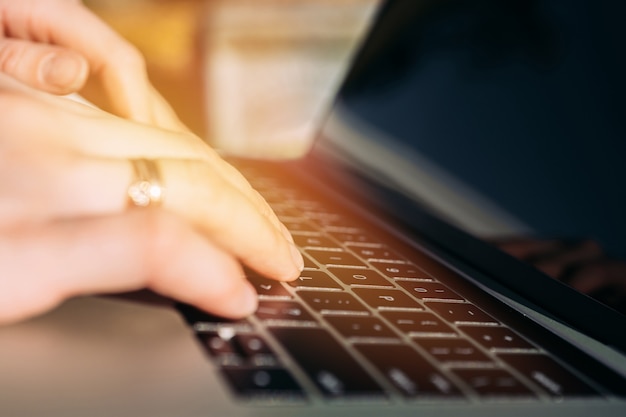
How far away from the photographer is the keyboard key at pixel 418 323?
0.37 m

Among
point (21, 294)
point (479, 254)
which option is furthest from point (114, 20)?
point (21, 294)

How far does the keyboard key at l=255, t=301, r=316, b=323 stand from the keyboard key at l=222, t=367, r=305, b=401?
7 cm

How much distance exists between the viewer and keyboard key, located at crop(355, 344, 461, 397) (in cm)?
30

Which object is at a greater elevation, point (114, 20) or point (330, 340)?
point (114, 20)

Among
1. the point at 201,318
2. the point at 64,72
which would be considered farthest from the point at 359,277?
the point at 64,72

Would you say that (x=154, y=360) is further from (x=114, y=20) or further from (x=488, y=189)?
(x=114, y=20)

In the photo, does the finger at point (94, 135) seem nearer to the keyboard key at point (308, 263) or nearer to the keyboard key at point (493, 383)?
the keyboard key at point (308, 263)

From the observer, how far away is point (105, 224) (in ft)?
1.11

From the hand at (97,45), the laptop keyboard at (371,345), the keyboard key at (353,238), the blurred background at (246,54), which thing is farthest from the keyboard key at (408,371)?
the blurred background at (246,54)

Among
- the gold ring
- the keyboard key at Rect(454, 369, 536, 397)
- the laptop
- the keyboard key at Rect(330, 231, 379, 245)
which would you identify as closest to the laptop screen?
the laptop

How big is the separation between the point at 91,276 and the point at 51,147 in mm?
100

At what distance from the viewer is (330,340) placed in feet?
1.09

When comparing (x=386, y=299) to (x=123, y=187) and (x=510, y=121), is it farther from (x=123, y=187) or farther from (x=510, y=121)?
(x=510, y=121)

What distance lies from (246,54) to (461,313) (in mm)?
1354
